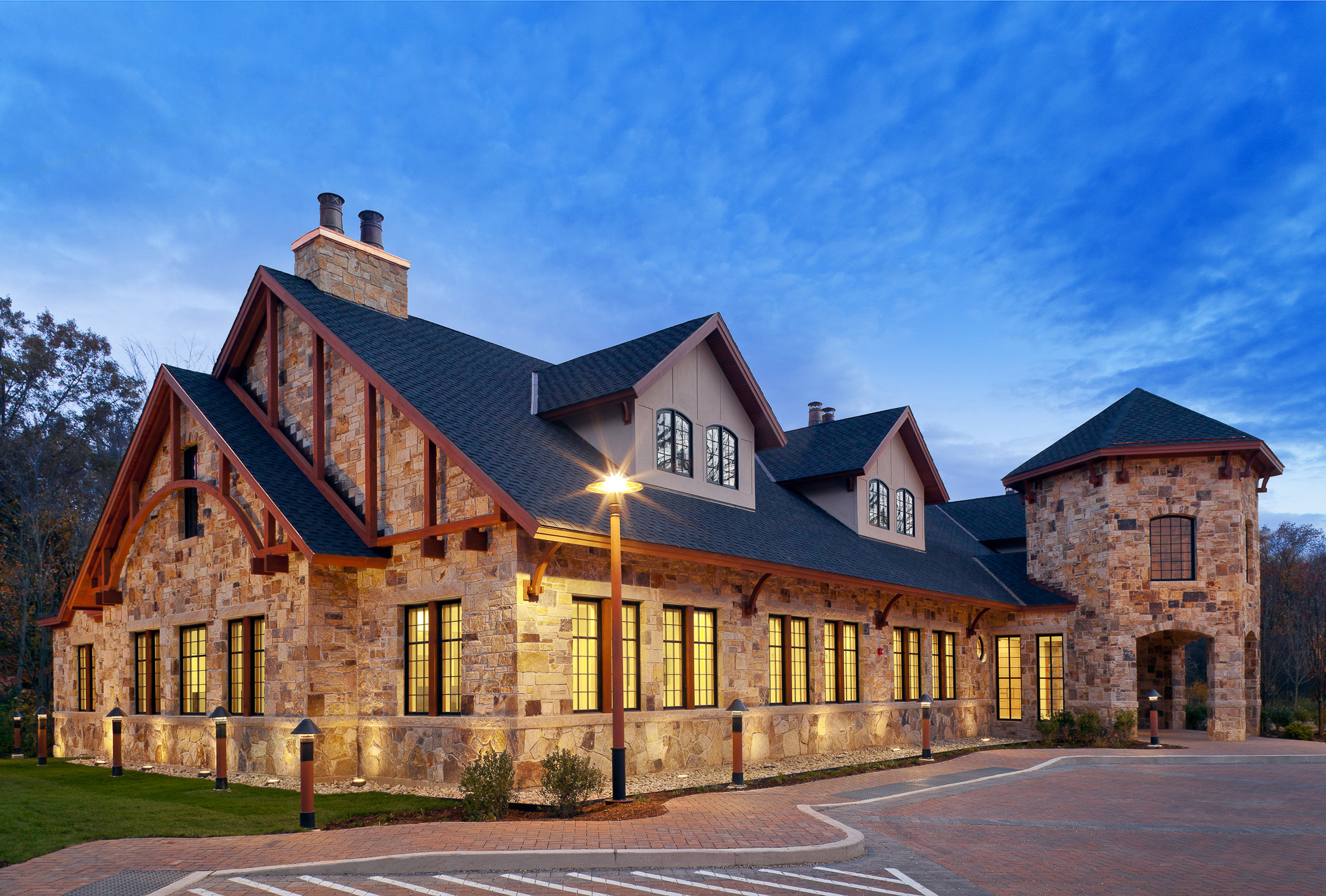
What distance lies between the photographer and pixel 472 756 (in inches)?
550

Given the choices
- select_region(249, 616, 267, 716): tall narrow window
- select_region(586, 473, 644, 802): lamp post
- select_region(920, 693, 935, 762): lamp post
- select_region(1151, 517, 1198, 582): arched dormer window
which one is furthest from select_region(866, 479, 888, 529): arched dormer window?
select_region(249, 616, 267, 716): tall narrow window

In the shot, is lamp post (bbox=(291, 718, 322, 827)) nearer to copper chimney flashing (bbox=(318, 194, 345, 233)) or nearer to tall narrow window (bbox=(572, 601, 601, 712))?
tall narrow window (bbox=(572, 601, 601, 712))

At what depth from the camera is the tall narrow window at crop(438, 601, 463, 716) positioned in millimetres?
14820

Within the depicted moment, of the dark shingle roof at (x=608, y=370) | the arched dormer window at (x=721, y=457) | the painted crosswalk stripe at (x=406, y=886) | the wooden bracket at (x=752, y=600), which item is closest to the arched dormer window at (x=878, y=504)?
the arched dormer window at (x=721, y=457)

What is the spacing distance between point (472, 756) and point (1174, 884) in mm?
9253

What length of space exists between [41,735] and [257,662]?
8124 mm

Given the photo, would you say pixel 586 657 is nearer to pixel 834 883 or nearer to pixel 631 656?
pixel 631 656

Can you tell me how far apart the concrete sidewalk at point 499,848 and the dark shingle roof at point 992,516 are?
21.9 metres

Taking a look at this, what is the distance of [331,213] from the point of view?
19.7m

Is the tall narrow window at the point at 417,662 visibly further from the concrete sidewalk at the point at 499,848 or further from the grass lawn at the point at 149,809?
the concrete sidewalk at the point at 499,848

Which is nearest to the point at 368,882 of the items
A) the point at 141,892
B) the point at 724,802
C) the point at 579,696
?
the point at 141,892

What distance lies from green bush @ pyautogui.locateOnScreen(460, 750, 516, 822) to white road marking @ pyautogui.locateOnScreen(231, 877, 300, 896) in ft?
10.7

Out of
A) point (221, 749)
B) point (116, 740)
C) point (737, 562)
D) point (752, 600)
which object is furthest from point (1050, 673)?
point (116, 740)

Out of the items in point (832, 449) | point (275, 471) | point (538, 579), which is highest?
point (832, 449)
